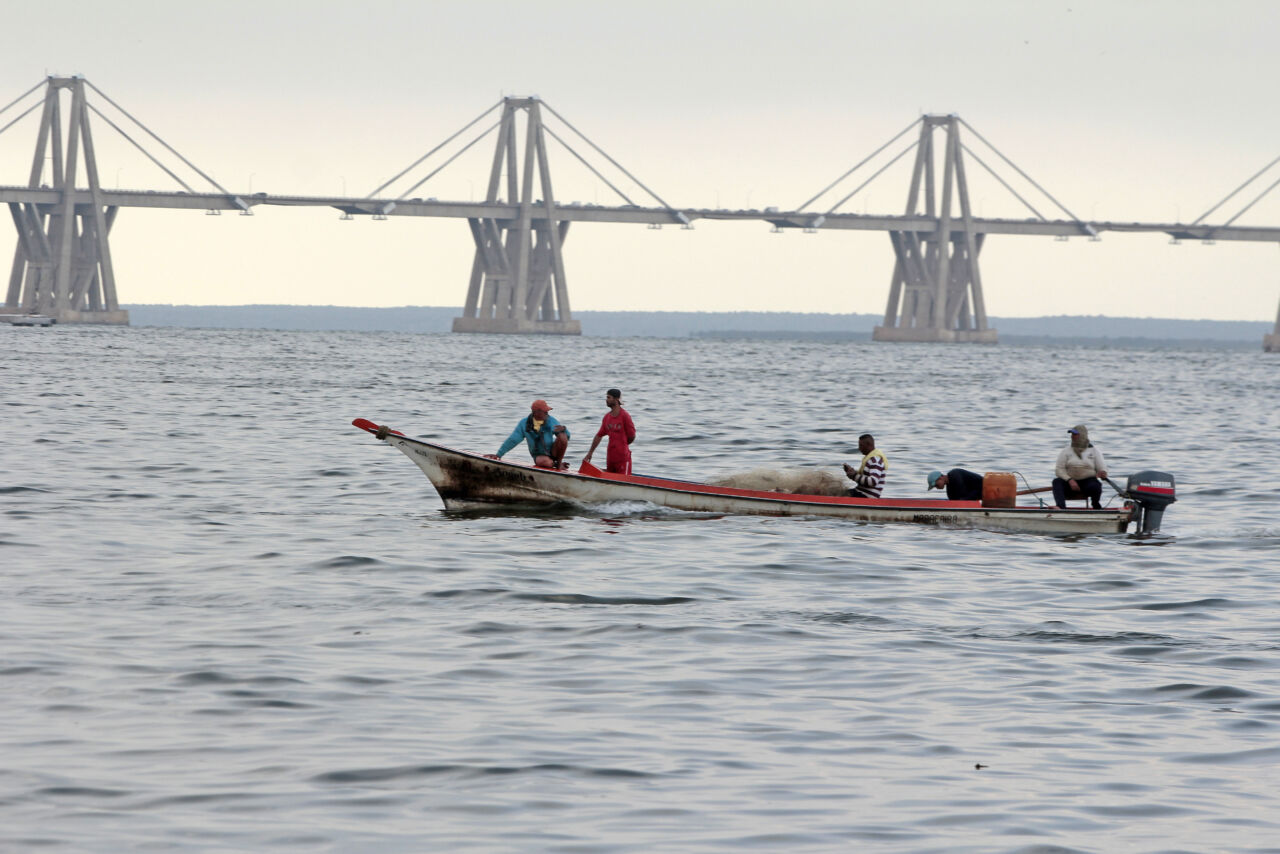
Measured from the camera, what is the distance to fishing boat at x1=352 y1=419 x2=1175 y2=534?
61.9 feet

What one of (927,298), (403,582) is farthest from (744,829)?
(927,298)

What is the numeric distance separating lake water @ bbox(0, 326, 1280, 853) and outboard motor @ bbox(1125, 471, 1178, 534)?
482 mm

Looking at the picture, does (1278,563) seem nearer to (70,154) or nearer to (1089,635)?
(1089,635)

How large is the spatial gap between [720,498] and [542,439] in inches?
87.7

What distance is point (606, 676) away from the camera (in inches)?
412

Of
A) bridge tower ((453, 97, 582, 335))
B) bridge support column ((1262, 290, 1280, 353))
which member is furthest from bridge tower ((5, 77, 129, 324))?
bridge support column ((1262, 290, 1280, 353))

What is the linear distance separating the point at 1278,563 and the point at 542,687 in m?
9.78

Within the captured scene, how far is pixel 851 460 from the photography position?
1220 inches

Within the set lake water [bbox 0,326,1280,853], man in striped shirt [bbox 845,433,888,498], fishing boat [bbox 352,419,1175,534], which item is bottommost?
lake water [bbox 0,326,1280,853]

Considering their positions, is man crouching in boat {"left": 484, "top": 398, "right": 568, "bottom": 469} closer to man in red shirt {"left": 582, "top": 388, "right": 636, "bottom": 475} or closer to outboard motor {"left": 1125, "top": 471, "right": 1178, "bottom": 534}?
man in red shirt {"left": 582, "top": 388, "right": 636, "bottom": 475}

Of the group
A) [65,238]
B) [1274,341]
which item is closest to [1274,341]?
[1274,341]

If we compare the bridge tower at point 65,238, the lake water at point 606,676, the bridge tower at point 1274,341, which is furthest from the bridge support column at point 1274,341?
the lake water at point 606,676

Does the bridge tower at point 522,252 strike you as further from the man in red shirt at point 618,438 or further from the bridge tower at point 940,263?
the man in red shirt at point 618,438

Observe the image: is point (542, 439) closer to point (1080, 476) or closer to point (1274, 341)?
point (1080, 476)
